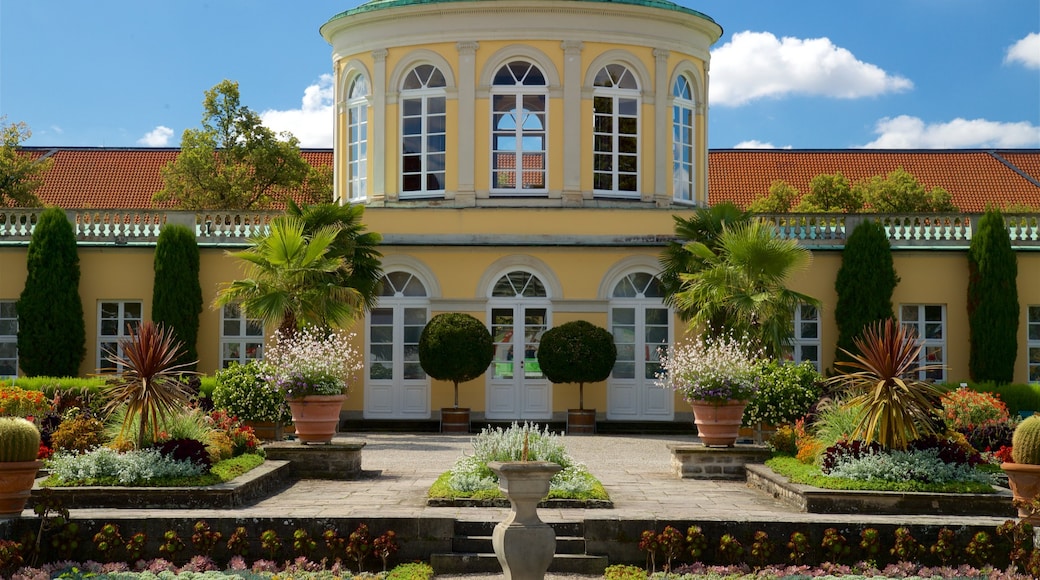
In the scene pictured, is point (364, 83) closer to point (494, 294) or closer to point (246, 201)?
point (494, 294)

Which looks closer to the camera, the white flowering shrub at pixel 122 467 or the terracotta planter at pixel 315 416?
the white flowering shrub at pixel 122 467

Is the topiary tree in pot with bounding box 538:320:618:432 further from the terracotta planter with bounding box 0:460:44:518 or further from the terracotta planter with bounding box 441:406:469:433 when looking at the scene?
the terracotta planter with bounding box 0:460:44:518

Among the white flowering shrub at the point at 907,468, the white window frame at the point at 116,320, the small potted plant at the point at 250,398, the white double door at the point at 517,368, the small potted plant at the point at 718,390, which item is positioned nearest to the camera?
the white flowering shrub at the point at 907,468

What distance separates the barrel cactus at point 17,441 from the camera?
38.3ft

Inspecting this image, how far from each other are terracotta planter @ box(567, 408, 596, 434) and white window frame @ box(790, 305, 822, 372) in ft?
14.8

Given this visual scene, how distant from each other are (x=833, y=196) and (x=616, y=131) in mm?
13109

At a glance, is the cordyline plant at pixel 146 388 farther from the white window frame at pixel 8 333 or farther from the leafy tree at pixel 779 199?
the leafy tree at pixel 779 199

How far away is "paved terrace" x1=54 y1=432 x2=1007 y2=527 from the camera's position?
12.3 meters

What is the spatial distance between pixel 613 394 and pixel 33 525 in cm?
1548

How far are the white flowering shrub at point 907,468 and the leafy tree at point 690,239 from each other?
10314 mm

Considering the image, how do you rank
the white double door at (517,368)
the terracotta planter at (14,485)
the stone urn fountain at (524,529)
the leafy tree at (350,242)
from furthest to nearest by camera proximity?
1. the white double door at (517,368)
2. the leafy tree at (350,242)
3. the terracotta planter at (14,485)
4. the stone urn fountain at (524,529)

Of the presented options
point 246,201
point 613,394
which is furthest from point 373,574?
point 246,201

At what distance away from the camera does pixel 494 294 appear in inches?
1043

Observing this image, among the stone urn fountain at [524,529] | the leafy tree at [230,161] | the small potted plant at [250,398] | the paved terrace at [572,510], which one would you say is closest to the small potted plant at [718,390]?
the paved terrace at [572,510]
